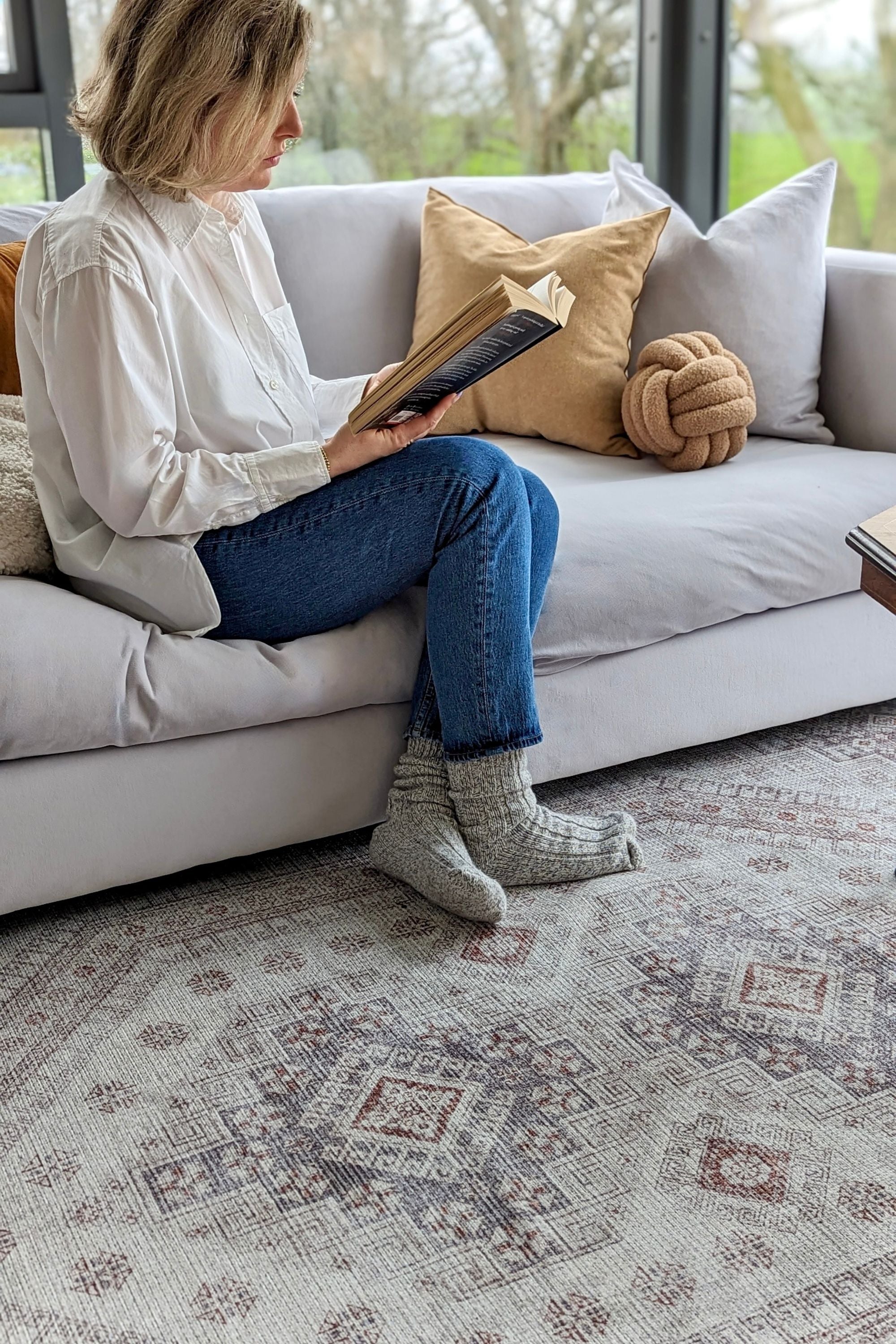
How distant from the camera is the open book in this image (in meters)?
1.32

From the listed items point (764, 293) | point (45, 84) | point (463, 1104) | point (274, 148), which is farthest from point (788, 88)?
point (463, 1104)

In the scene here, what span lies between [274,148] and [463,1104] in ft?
3.57

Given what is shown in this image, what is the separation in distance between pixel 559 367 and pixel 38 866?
3.97ft

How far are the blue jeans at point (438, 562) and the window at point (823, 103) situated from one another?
243 centimetres

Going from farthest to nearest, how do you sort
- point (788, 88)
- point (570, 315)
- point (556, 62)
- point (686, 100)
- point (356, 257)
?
point (788, 88), point (556, 62), point (686, 100), point (356, 257), point (570, 315)

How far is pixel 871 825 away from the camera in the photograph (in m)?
1.79

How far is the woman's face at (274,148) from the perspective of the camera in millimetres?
1499

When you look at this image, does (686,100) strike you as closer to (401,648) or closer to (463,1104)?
(401,648)

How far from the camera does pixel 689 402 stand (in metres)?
2.11

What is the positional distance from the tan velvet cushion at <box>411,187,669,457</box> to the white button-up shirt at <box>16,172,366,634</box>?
66 cm

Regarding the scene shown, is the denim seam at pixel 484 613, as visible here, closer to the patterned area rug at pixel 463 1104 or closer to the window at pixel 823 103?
the patterned area rug at pixel 463 1104

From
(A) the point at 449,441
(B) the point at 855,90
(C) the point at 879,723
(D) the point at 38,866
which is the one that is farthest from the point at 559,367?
(B) the point at 855,90

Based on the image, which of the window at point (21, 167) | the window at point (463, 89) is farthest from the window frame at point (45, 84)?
the window at point (463, 89)

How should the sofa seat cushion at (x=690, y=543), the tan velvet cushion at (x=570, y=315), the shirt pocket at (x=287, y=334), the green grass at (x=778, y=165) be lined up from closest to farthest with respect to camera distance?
1. the shirt pocket at (x=287, y=334)
2. the sofa seat cushion at (x=690, y=543)
3. the tan velvet cushion at (x=570, y=315)
4. the green grass at (x=778, y=165)
